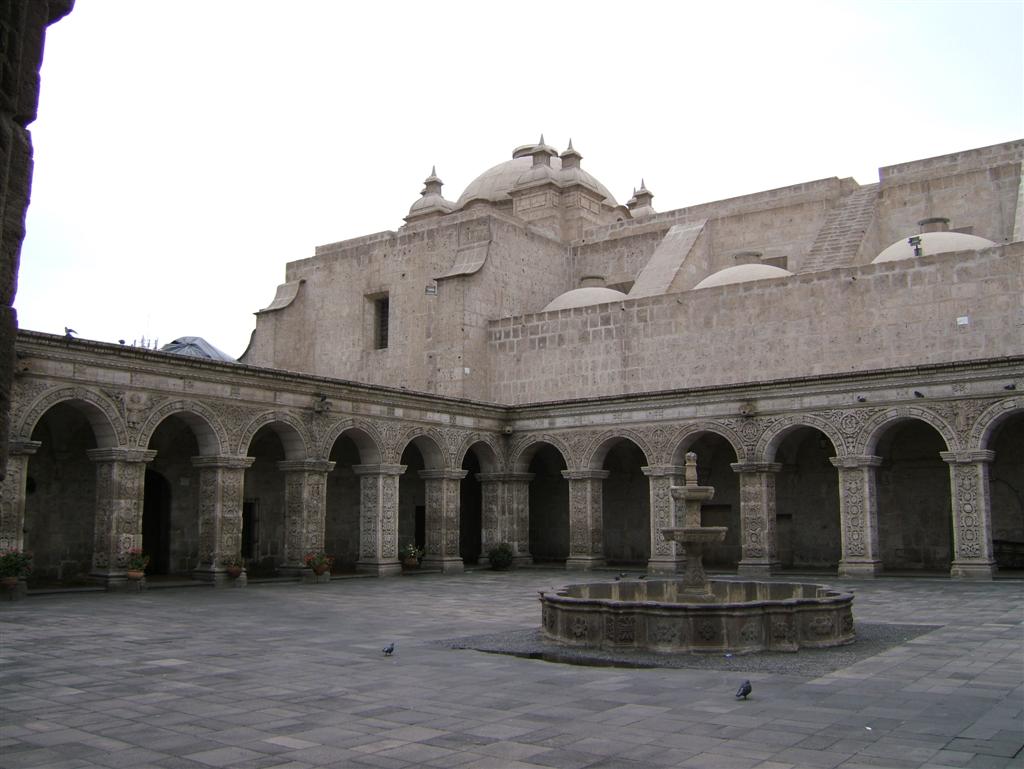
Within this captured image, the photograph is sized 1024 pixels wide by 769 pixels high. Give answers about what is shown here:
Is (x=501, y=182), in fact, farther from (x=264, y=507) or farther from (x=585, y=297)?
(x=264, y=507)

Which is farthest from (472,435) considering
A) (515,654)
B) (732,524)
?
(515,654)

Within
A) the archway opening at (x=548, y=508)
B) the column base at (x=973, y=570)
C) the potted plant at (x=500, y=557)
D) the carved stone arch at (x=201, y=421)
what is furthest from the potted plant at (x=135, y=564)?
the column base at (x=973, y=570)

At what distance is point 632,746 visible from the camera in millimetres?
5973

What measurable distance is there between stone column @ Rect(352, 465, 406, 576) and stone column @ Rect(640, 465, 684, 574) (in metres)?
5.93

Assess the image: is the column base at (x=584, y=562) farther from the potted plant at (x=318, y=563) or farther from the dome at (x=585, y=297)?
the dome at (x=585, y=297)

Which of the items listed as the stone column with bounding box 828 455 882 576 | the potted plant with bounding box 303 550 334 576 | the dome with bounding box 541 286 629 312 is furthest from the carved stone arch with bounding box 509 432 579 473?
the stone column with bounding box 828 455 882 576

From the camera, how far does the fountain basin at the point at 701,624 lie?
31.8 ft

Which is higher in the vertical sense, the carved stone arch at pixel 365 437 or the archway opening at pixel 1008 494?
the carved stone arch at pixel 365 437

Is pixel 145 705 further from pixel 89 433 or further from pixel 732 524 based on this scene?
pixel 732 524

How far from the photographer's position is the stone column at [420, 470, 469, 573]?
75.7 ft

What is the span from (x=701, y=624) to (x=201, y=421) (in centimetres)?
1166

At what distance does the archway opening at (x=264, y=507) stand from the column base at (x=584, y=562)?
7038 millimetres

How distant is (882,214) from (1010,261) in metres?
6.57

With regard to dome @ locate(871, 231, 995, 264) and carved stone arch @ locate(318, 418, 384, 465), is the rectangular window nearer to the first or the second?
carved stone arch @ locate(318, 418, 384, 465)
